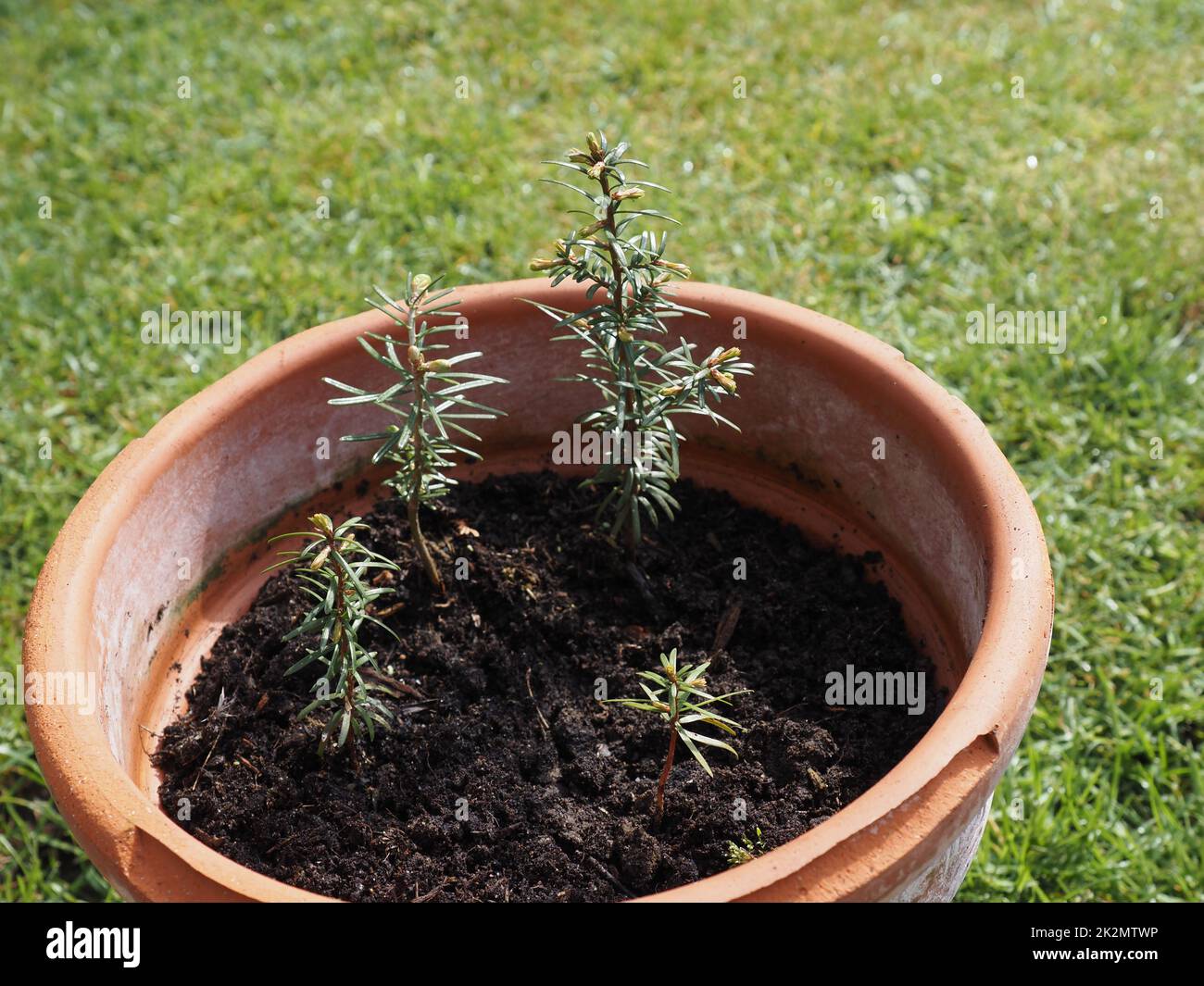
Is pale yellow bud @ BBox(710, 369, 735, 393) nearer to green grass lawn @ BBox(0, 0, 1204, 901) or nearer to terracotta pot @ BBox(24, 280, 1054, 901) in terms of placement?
terracotta pot @ BBox(24, 280, 1054, 901)

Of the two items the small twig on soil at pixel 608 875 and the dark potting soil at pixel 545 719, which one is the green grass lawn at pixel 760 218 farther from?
the small twig on soil at pixel 608 875

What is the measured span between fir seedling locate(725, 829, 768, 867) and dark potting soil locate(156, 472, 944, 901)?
0.04 ft

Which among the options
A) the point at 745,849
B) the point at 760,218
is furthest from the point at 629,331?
the point at 760,218

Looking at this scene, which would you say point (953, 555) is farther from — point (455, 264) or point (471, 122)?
point (471, 122)

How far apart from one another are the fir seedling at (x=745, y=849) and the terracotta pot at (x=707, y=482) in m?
0.28

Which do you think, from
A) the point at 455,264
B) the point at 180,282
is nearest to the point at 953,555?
the point at 455,264

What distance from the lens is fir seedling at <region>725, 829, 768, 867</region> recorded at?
180 centimetres

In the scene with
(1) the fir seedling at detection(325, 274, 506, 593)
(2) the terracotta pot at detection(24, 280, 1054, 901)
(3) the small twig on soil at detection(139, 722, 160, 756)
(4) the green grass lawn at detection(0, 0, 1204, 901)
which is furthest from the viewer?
(4) the green grass lawn at detection(0, 0, 1204, 901)

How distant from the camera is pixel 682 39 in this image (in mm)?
4688

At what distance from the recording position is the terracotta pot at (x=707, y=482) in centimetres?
152

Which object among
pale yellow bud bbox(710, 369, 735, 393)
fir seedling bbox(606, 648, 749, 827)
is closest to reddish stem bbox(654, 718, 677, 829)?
fir seedling bbox(606, 648, 749, 827)

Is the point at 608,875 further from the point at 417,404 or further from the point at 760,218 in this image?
the point at 760,218

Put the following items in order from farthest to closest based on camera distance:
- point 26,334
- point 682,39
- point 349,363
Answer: point 682,39, point 26,334, point 349,363
